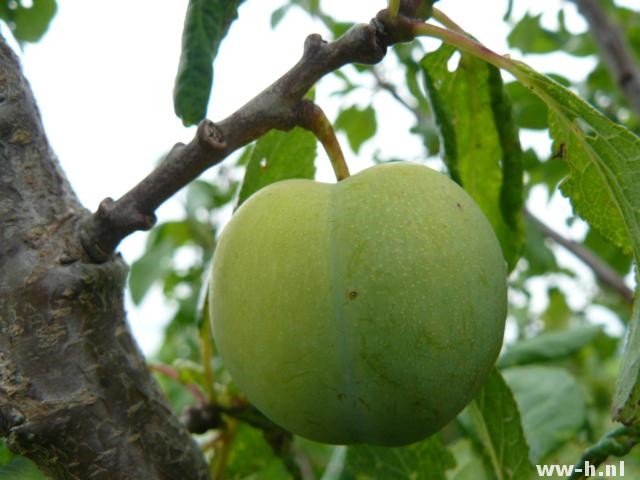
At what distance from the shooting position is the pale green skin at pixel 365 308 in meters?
0.83

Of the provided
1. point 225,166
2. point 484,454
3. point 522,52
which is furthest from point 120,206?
point 225,166

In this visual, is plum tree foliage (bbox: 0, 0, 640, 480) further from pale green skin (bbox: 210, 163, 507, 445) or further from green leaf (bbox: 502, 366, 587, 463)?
green leaf (bbox: 502, 366, 587, 463)

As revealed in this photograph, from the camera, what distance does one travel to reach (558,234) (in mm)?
2020

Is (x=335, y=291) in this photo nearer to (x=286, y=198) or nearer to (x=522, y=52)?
(x=286, y=198)

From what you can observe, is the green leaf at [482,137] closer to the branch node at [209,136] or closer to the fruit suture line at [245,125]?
the fruit suture line at [245,125]

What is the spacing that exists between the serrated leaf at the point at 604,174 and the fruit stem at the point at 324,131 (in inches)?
9.4

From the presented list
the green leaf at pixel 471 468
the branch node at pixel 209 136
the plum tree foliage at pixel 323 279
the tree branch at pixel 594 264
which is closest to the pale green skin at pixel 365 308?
the plum tree foliage at pixel 323 279

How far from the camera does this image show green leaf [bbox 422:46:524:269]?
117 cm

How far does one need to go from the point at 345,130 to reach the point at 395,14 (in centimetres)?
187

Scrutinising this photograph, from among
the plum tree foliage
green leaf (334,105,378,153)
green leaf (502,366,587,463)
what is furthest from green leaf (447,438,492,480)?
green leaf (334,105,378,153)

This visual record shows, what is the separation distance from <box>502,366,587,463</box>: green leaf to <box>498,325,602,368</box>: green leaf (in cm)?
10

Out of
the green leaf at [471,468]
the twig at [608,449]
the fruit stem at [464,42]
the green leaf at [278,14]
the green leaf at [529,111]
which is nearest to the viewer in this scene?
the fruit stem at [464,42]

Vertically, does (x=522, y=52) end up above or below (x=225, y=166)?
above

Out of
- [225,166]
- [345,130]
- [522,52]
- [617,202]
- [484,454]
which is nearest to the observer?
[617,202]
